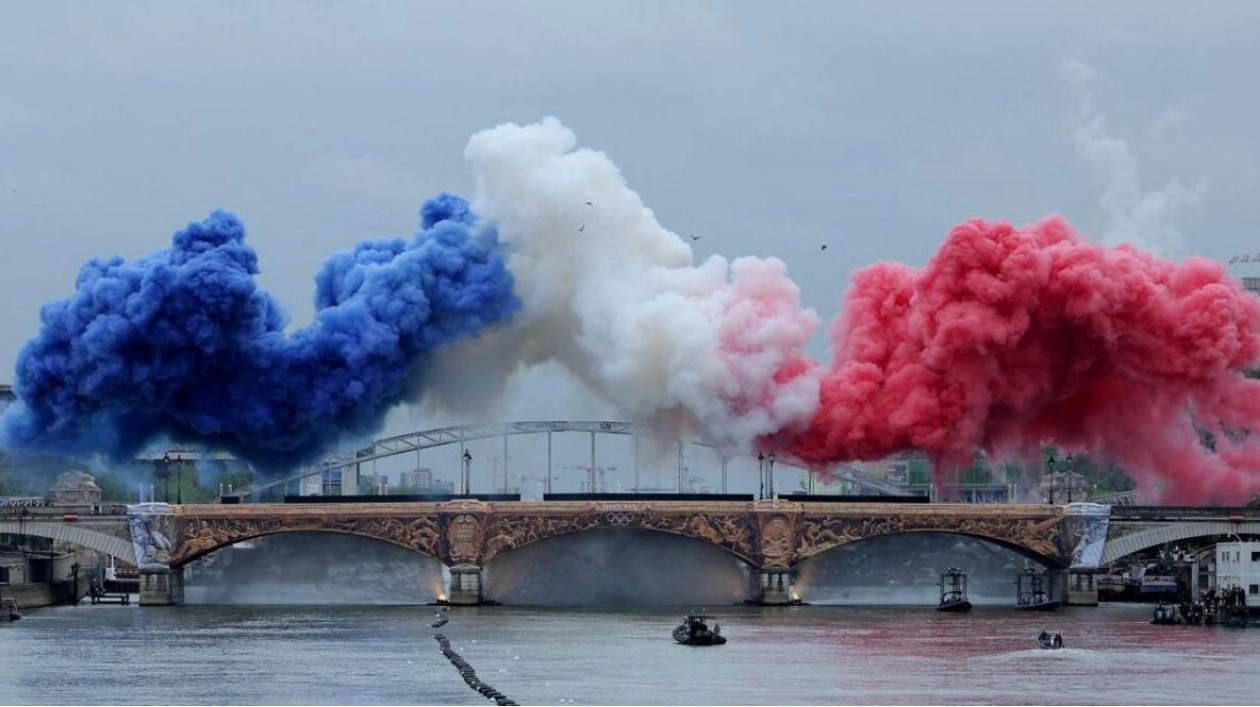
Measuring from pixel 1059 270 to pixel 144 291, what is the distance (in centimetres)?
5041

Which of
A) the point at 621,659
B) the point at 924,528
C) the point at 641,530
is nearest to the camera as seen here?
the point at 621,659

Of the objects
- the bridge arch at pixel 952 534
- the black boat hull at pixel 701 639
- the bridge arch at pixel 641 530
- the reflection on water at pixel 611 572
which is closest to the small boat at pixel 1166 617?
the bridge arch at pixel 952 534

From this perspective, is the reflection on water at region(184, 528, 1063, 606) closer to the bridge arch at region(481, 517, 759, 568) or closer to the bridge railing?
the bridge arch at region(481, 517, 759, 568)

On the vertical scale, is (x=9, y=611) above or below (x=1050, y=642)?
above

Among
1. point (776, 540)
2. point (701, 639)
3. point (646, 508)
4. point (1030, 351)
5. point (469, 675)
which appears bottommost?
point (469, 675)

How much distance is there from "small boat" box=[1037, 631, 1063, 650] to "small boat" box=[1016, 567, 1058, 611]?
36.4 m

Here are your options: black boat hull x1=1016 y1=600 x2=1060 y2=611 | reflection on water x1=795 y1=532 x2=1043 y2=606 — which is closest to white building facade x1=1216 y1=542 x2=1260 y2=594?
black boat hull x1=1016 y1=600 x2=1060 y2=611

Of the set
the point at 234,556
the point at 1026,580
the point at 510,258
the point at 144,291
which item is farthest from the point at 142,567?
the point at 1026,580

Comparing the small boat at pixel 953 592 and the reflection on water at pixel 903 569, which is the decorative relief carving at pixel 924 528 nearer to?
the small boat at pixel 953 592

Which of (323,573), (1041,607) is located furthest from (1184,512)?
(323,573)

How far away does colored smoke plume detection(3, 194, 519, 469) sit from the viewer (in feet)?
517

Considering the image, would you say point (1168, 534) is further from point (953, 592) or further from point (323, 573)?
point (323, 573)

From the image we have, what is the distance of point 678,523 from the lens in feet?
541

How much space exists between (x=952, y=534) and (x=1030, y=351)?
19.2 m
